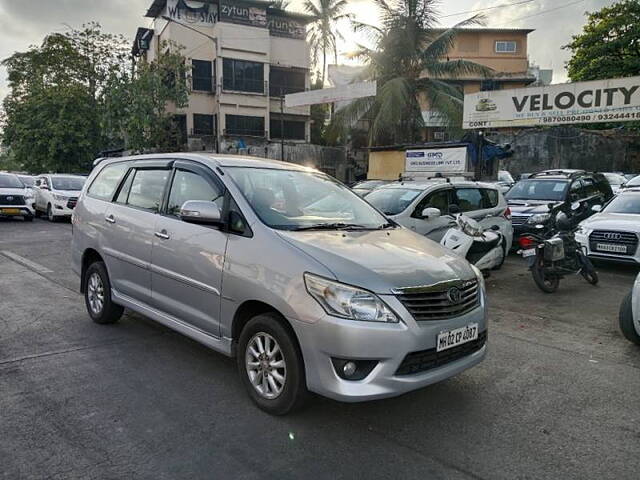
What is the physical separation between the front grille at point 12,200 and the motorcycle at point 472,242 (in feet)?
45.9

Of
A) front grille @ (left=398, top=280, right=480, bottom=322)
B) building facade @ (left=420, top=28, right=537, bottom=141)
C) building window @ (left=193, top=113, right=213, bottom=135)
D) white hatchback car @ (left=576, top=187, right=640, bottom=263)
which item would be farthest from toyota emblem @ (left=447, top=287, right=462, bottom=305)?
building facade @ (left=420, top=28, right=537, bottom=141)

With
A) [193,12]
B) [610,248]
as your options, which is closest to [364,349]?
[610,248]

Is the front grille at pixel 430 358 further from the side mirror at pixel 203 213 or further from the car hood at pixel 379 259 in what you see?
the side mirror at pixel 203 213

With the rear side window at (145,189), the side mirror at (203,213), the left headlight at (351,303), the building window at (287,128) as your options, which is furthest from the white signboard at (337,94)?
the left headlight at (351,303)

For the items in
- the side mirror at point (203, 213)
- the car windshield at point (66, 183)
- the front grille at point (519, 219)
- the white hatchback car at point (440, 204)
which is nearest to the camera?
the side mirror at point (203, 213)

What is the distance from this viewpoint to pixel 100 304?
5.38 m

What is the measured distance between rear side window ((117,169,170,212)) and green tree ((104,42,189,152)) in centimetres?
2330

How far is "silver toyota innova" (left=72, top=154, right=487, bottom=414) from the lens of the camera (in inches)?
122

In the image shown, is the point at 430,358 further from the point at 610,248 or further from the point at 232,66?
the point at 232,66

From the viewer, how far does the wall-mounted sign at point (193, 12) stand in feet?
107

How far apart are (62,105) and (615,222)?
29427mm

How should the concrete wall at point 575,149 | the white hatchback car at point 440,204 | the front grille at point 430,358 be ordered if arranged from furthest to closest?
the concrete wall at point 575,149 < the white hatchback car at point 440,204 < the front grille at point 430,358

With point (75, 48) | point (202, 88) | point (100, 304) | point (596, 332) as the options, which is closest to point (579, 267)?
point (596, 332)

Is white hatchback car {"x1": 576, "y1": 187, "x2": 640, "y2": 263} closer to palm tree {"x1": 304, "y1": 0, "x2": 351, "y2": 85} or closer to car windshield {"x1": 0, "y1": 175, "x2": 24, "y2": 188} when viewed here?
car windshield {"x1": 0, "y1": 175, "x2": 24, "y2": 188}
